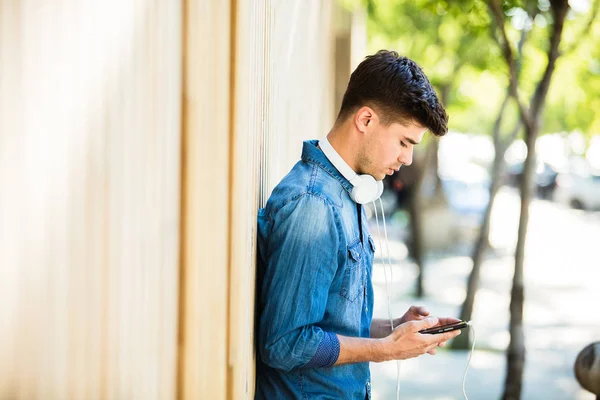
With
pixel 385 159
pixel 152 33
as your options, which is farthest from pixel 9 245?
pixel 385 159

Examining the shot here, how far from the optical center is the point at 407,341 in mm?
2152

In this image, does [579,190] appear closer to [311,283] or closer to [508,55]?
[508,55]

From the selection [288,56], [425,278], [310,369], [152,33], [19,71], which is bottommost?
[425,278]

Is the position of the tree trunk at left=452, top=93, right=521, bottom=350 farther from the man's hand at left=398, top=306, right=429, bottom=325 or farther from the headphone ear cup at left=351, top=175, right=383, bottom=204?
the headphone ear cup at left=351, top=175, right=383, bottom=204

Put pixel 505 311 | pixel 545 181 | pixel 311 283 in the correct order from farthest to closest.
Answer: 1. pixel 545 181
2. pixel 505 311
3. pixel 311 283

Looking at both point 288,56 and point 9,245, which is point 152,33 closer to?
point 9,245

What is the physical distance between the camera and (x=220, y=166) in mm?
1575

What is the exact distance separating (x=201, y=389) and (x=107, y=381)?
0.35 metres

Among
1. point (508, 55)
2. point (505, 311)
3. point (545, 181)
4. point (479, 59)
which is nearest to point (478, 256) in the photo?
point (505, 311)

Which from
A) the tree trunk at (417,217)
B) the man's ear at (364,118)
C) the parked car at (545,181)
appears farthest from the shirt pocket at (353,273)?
the parked car at (545,181)

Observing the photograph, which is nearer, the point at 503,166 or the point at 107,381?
the point at 107,381

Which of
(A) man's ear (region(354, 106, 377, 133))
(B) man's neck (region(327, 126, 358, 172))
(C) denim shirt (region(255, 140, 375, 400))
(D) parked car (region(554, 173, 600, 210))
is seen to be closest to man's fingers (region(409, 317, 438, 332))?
(C) denim shirt (region(255, 140, 375, 400))

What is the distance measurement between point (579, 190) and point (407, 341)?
24426mm

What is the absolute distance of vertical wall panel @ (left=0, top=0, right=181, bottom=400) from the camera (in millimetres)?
1047
